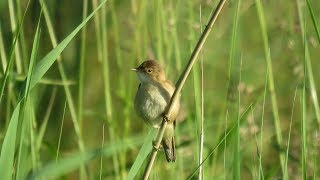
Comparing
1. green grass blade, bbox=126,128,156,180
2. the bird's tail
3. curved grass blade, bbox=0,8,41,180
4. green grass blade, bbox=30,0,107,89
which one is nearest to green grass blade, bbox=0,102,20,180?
curved grass blade, bbox=0,8,41,180

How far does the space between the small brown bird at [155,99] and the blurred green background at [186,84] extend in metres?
0.09

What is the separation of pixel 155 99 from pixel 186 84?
2.36 feet

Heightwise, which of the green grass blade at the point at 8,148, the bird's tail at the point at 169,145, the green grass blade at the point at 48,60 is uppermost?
the green grass blade at the point at 48,60

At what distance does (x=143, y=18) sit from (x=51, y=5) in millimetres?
1210

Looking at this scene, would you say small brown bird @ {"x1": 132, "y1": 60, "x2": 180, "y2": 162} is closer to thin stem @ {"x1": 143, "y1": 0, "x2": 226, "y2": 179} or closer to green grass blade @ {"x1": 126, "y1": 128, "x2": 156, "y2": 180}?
green grass blade @ {"x1": 126, "y1": 128, "x2": 156, "y2": 180}

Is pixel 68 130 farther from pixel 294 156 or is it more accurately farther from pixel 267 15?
pixel 294 156

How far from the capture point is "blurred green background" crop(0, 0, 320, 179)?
3166mm

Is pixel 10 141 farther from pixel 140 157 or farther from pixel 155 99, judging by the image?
pixel 155 99

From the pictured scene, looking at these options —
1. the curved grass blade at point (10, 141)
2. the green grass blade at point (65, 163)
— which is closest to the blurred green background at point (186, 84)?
the green grass blade at point (65, 163)

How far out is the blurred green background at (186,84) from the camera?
3.17 m

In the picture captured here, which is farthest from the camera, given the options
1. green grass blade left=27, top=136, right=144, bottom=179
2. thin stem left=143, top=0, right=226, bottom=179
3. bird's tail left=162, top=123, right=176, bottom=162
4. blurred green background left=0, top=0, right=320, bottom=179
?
bird's tail left=162, top=123, right=176, bottom=162

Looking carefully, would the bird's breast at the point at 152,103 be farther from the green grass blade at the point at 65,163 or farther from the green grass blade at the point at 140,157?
the green grass blade at the point at 140,157

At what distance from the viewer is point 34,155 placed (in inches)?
114

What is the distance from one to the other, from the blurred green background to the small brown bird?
0.29 ft
